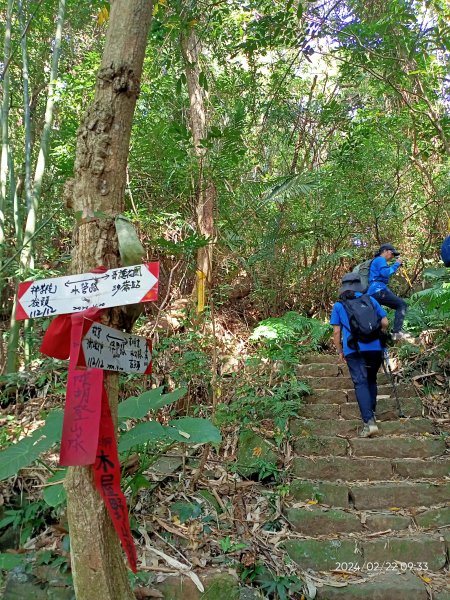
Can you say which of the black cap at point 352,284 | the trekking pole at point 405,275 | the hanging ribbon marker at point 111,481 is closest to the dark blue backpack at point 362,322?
the black cap at point 352,284

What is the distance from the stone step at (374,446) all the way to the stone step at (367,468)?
15 centimetres

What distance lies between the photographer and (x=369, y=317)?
14.7 feet

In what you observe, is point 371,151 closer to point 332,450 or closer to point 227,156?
point 227,156

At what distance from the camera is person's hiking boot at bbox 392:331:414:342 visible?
6.07m

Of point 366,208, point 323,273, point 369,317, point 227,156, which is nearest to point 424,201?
point 366,208

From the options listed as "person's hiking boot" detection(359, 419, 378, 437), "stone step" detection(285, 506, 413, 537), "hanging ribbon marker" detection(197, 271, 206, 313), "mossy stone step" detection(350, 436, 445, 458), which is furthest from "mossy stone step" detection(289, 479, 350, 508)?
"hanging ribbon marker" detection(197, 271, 206, 313)

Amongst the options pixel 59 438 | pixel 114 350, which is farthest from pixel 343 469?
pixel 114 350

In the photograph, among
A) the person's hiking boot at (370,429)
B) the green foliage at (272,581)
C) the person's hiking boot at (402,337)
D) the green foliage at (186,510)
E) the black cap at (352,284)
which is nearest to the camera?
the green foliage at (272,581)

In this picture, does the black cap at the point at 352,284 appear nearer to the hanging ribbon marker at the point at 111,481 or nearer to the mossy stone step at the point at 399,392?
the mossy stone step at the point at 399,392

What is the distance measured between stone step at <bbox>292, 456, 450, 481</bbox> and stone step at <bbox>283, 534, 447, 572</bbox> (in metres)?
0.80

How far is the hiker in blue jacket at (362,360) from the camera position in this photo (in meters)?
4.48

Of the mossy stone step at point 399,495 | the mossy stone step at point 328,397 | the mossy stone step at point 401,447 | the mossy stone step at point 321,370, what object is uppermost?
the mossy stone step at point 321,370

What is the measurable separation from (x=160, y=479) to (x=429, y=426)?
283 cm

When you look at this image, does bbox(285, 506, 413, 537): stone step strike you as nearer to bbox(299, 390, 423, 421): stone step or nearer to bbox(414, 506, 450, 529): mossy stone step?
bbox(414, 506, 450, 529): mossy stone step
